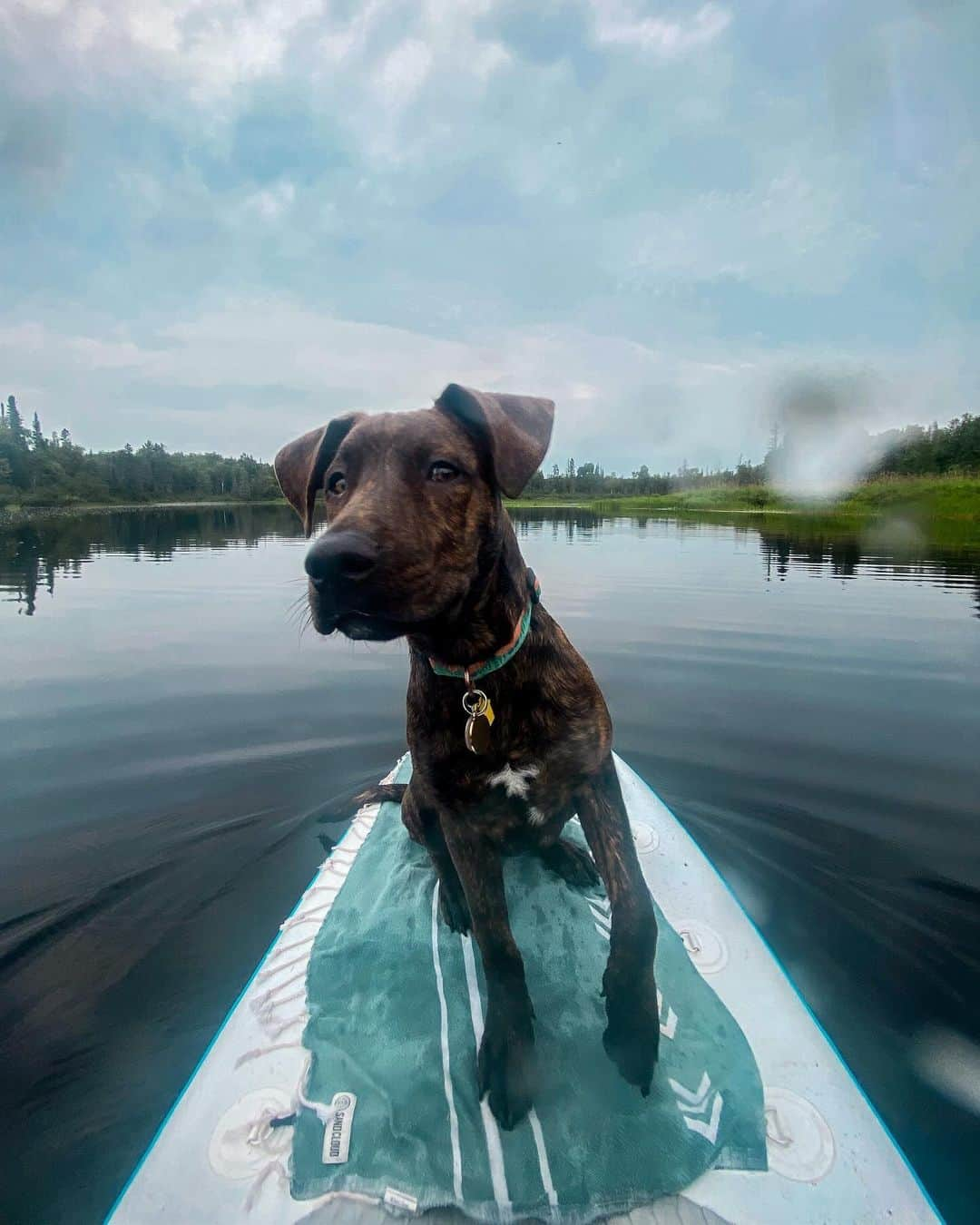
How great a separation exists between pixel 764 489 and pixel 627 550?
115 ft

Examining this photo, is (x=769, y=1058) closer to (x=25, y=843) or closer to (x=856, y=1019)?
(x=856, y=1019)

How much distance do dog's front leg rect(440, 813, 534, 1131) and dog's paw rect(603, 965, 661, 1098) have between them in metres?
0.34

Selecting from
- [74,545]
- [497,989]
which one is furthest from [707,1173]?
[74,545]

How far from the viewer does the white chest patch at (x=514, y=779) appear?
8.70 ft

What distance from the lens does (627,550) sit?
2670 cm

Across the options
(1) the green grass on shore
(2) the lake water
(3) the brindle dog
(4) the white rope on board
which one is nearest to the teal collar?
(3) the brindle dog

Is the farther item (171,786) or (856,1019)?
(171,786)

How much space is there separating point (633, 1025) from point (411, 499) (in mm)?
2361

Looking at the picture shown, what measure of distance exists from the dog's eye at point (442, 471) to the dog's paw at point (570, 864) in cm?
227

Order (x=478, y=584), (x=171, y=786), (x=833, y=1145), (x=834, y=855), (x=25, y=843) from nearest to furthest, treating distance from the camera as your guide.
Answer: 1. (x=833, y=1145)
2. (x=478, y=584)
3. (x=834, y=855)
4. (x=25, y=843)
5. (x=171, y=786)

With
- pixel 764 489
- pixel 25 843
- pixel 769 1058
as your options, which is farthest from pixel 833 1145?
pixel 764 489

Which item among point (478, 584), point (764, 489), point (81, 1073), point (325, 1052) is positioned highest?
point (764, 489)

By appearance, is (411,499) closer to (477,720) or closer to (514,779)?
(477,720)

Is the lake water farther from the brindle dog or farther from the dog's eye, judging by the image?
the dog's eye
